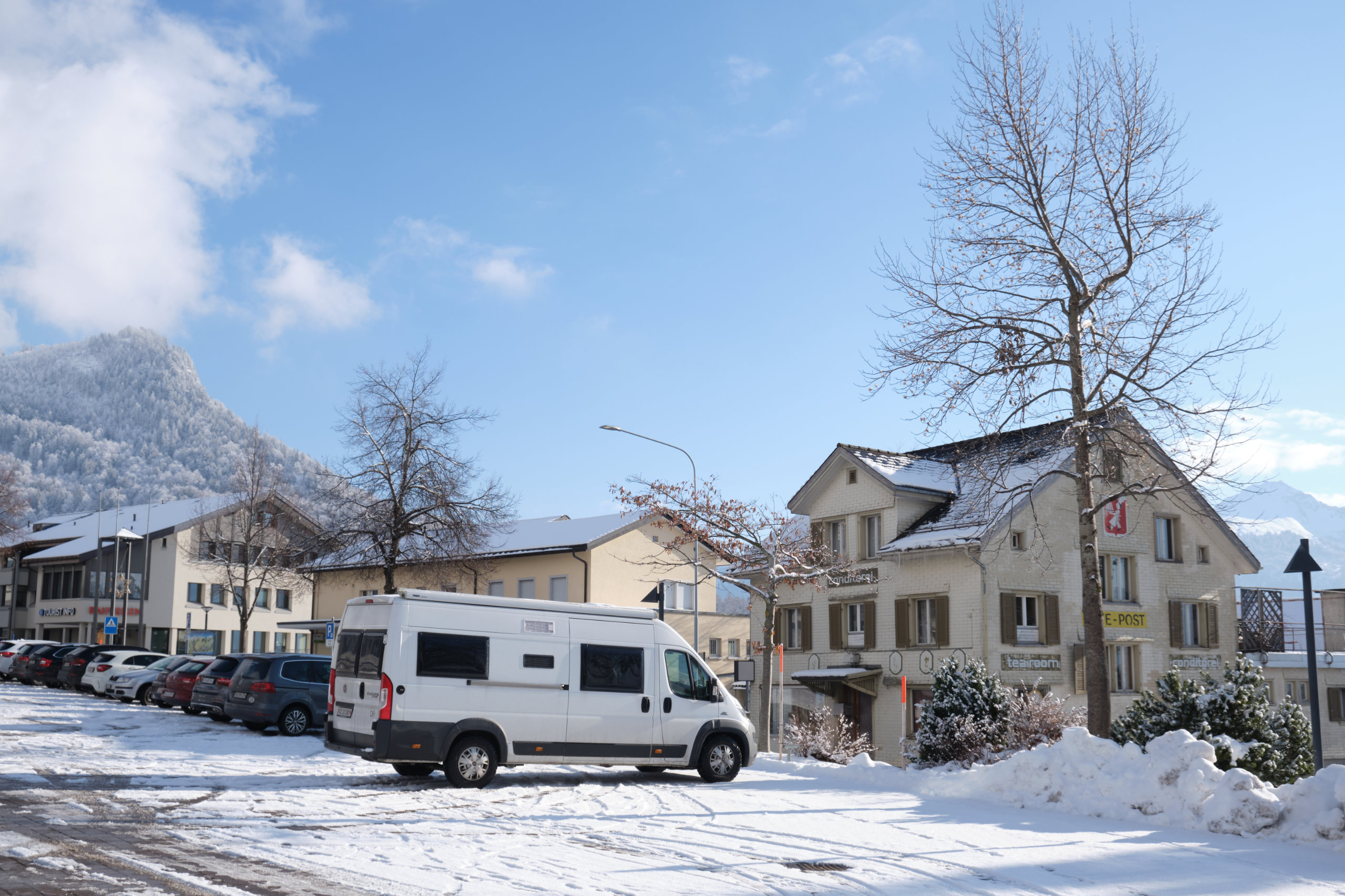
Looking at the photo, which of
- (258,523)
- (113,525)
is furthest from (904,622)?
(113,525)

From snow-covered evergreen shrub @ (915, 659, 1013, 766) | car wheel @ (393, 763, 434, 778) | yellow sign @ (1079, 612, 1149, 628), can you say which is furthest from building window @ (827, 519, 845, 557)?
car wheel @ (393, 763, 434, 778)

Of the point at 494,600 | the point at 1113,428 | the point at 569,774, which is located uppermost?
the point at 1113,428

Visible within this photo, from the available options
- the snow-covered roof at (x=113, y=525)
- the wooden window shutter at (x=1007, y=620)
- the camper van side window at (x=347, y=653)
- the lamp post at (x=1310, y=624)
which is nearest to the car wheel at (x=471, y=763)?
the camper van side window at (x=347, y=653)

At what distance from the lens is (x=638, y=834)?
11.0 m

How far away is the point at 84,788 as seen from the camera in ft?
43.8

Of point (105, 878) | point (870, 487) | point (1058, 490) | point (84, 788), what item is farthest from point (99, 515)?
point (105, 878)

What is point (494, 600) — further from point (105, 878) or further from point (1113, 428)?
point (1113, 428)

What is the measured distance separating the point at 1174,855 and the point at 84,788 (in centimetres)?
1174

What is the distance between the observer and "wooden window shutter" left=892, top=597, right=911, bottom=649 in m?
34.1

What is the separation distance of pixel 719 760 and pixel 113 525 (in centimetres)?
6268

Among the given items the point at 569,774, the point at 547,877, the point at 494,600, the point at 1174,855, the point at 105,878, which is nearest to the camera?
the point at 105,878

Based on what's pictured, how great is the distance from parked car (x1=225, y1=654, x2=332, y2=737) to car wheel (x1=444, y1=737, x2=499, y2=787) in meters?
8.72

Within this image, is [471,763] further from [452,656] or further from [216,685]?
[216,685]

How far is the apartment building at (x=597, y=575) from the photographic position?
1804 inches
